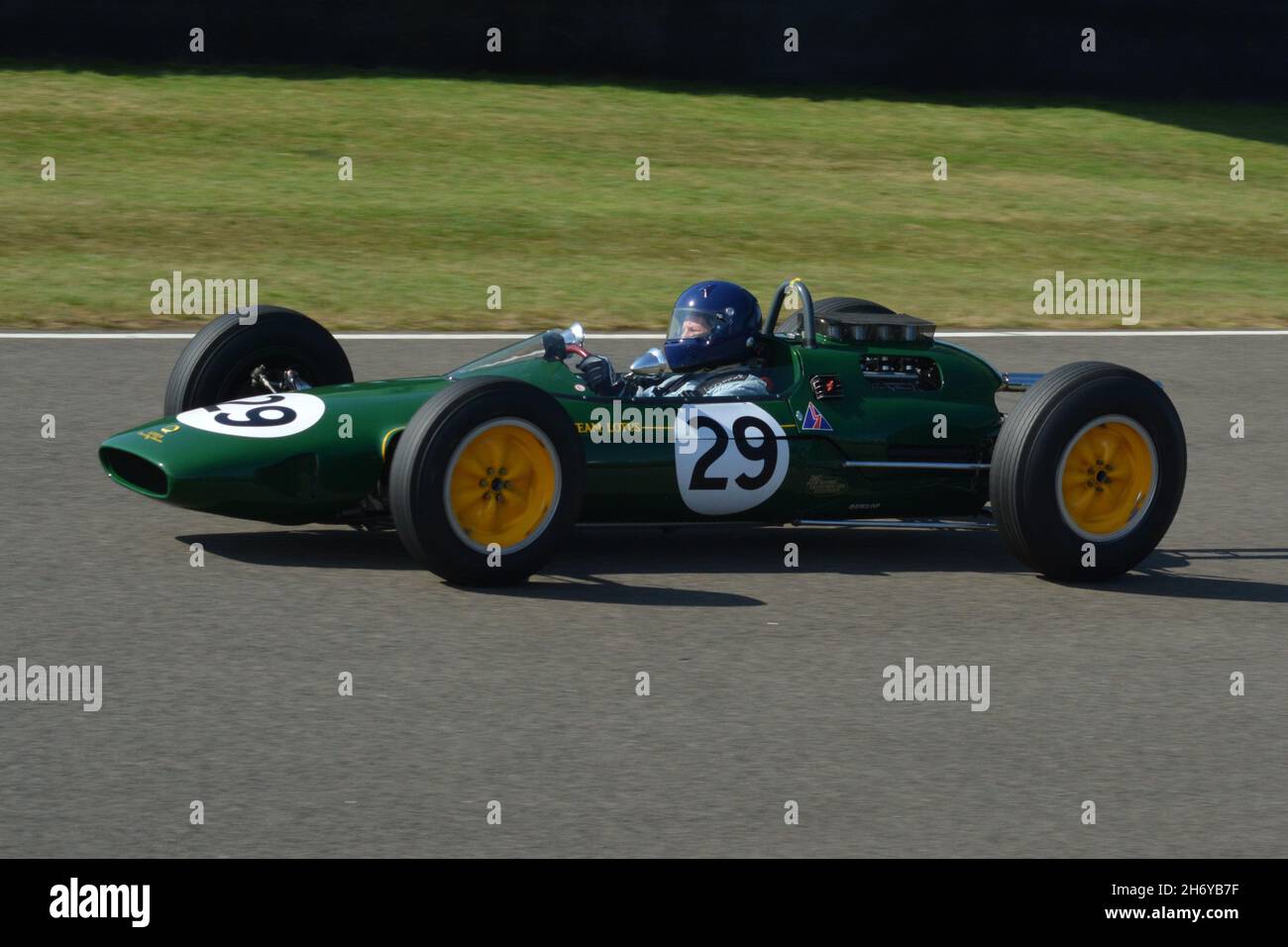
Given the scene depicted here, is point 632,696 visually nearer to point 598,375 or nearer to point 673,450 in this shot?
point 673,450

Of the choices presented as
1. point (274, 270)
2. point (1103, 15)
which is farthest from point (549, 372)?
point (1103, 15)

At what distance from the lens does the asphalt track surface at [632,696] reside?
4695 millimetres

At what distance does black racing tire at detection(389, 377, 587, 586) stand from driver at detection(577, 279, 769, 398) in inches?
32.2

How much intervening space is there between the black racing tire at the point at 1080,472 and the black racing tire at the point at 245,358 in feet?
9.06

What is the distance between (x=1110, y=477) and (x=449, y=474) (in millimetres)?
2411

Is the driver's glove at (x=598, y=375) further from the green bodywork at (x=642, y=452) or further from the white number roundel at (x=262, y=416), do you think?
the white number roundel at (x=262, y=416)

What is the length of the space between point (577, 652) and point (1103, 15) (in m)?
14.4

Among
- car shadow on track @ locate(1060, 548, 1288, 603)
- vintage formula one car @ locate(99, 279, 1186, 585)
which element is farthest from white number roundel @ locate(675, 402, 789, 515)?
car shadow on track @ locate(1060, 548, 1288, 603)

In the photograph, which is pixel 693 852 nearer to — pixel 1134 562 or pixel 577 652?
pixel 577 652

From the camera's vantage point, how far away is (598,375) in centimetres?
732

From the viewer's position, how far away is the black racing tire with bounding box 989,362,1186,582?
22.8 feet

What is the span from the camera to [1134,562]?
7.11 m

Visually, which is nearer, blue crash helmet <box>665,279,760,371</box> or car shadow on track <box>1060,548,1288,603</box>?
car shadow on track <box>1060,548,1288,603</box>

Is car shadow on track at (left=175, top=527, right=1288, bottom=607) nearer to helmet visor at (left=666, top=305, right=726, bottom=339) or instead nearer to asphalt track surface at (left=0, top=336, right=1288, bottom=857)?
asphalt track surface at (left=0, top=336, right=1288, bottom=857)
